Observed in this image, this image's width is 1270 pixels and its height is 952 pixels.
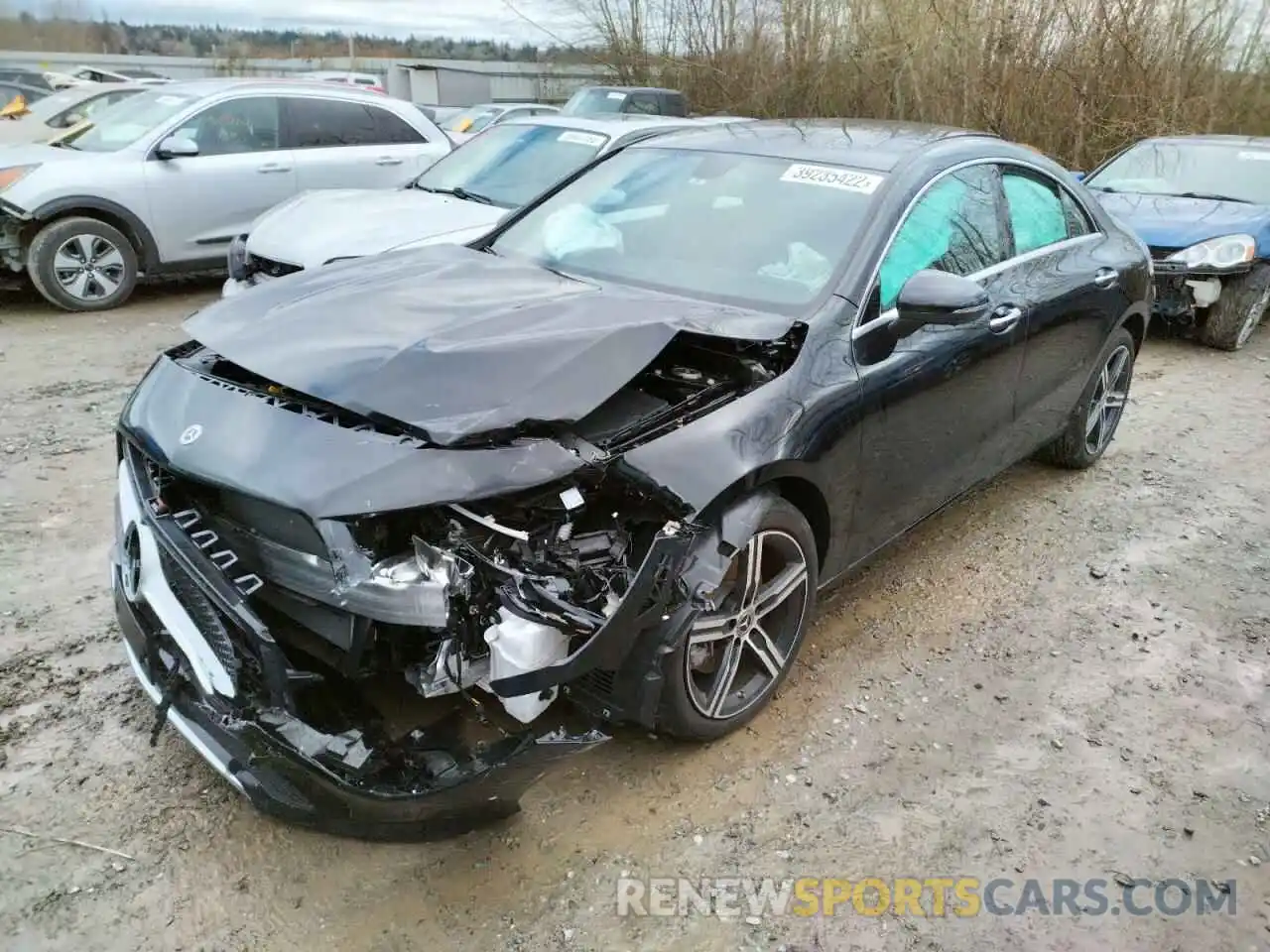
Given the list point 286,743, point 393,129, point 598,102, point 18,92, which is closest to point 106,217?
point 393,129

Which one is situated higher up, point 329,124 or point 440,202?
point 329,124

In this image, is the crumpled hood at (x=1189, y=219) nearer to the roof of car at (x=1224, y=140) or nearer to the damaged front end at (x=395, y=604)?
the roof of car at (x=1224, y=140)

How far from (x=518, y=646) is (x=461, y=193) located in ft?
17.3

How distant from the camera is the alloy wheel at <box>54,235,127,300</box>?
726 centimetres

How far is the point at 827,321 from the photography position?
299 centimetres

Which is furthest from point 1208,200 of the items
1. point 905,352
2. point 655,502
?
point 655,502

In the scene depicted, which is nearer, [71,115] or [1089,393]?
[1089,393]

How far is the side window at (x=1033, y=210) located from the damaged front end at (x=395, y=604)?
2300 millimetres

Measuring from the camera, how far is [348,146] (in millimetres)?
8391

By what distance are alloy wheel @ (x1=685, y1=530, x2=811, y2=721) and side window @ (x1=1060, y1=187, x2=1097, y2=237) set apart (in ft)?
8.09

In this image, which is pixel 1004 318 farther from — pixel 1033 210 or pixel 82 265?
pixel 82 265

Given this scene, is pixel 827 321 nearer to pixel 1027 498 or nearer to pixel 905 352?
pixel 905 352

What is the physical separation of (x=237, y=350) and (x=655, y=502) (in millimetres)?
1290
